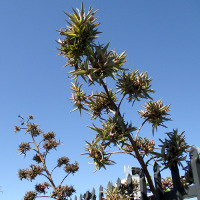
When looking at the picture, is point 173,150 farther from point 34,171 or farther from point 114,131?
point 34,171

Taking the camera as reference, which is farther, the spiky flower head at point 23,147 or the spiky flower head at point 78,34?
the spiky flower head at point 23,147

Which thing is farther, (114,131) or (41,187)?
(41,187)

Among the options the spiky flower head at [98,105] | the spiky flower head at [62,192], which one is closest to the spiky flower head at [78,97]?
the spiky flower head at [98,105]

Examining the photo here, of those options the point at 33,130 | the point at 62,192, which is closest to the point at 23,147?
the point at 33,130

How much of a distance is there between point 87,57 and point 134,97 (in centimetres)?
94

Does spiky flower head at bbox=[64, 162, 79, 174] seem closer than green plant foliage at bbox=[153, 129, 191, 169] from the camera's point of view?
No

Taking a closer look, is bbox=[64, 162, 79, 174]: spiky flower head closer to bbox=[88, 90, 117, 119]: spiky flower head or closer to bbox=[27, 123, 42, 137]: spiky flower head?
bbox=[27, 123, 42, 137]: spiky flower head

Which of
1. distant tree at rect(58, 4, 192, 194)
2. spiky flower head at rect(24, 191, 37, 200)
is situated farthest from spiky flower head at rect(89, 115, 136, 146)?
spiky flower head at rect(24, 191, 37, 200)

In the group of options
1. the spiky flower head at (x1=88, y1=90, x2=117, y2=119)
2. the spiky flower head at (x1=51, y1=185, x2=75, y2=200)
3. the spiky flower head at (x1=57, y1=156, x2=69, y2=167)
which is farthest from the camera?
the spiky flower head at (x1=57, y1=156, x2=69, y2=167)

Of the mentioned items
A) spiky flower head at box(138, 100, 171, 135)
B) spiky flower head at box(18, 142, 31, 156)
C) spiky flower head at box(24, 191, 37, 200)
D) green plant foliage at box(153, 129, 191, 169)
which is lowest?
spiky flower head at box(24, 191, 37, 200)

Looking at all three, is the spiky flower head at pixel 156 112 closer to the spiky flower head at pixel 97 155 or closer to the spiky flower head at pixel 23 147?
the spiky flower head at pixel 97 155

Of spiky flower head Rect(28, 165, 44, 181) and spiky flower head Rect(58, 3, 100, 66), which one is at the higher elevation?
spiky flower head Rect(58, 3, 100, 66)

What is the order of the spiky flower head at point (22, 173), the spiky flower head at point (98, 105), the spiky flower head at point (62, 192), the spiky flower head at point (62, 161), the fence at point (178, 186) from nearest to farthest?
the fence at point (178, 186)
the spiky flower head at point (98, 105)
the spiky flower head at point (62, 192)
the spiky flower head at point (22, 173)
the spiky flower head at point (62, 161)

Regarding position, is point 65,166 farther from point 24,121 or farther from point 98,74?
point 98,74
